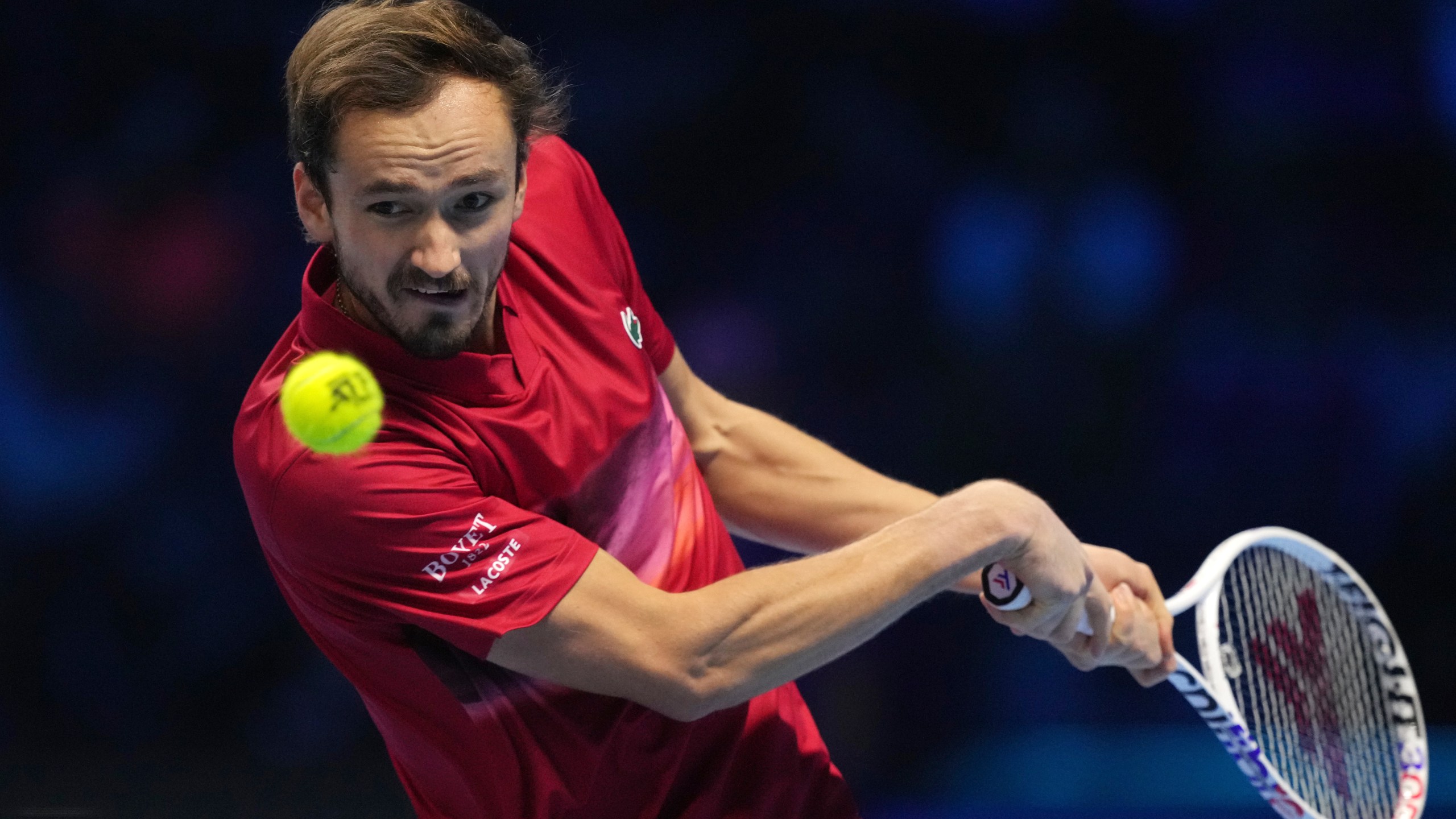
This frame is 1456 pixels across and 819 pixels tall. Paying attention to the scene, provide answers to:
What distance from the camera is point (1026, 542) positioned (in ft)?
6.47

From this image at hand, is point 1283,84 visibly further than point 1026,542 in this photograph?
Yes

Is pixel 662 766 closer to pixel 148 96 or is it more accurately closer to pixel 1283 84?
pixel 148 96

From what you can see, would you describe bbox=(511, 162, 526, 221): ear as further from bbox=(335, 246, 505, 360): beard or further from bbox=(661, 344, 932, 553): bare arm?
bbox=(661, 344, 932, 553): bare arm

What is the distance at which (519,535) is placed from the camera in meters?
1.75

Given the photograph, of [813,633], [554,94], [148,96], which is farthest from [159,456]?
[813,633]

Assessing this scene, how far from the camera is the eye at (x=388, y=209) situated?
5.80 ft

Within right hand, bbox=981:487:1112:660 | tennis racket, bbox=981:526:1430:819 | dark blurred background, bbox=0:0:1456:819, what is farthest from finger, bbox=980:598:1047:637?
dark blurred background, bbox=0:0:1456:819

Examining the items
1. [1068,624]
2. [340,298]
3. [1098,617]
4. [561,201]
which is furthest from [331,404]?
[1098,617]

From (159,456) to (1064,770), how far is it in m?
2.73

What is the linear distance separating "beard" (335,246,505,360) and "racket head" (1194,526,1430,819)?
1.46 m

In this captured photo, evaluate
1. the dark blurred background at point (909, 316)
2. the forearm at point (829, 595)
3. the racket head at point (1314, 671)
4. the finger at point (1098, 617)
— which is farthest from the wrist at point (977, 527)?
the dark blurred background at point (909, 316)

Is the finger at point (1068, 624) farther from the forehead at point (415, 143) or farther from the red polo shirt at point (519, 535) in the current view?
the forehead at point (415, 143)

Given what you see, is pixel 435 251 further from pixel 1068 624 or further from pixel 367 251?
pixel 1068 624

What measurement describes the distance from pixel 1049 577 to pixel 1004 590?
0.08 metres
